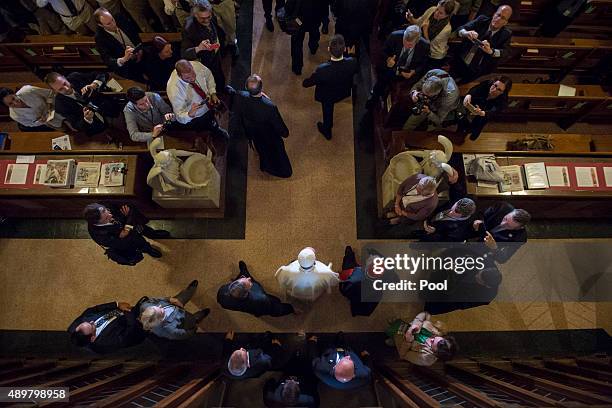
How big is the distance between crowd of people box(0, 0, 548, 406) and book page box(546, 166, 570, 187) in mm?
1003

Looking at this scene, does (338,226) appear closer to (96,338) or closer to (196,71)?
(196,71)

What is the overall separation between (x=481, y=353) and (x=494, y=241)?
1.60 metres

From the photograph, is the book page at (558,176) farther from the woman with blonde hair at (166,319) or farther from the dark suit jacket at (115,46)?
the dark suit jacket at (115,46)

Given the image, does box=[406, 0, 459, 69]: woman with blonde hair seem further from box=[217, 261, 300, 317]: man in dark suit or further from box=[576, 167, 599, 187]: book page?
box=[217, 261, 300, 317]: man in dark suit

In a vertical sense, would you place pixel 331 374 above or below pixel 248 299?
below

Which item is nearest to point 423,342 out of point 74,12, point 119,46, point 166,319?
point 166,319

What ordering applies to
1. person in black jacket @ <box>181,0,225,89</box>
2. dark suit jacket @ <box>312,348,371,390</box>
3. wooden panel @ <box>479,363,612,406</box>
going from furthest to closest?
person in black jacket @ <box>181,0,225,89</box> < dark suit jacket @ <box>312,348,371,390</box> < wooden panel @ <box>479,363,612,406</box>

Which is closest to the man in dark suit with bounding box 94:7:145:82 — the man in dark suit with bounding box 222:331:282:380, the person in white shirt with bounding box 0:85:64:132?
the person in white shirt with bounding box 0:85:64:132

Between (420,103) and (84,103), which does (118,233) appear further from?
(420,103)

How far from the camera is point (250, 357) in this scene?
396 centimetres

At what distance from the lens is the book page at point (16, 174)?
15.5 feet

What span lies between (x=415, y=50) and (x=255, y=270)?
3369 millimetres

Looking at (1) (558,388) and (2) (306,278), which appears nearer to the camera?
(1) (558,388)

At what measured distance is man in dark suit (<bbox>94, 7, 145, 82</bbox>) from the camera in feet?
15.0
